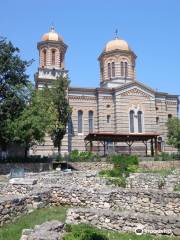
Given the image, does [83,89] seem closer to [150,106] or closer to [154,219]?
[150,106]

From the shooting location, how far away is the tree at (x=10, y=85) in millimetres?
28688

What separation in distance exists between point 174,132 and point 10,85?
18.7 m

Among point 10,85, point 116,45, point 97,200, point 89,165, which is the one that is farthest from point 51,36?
point 97,200

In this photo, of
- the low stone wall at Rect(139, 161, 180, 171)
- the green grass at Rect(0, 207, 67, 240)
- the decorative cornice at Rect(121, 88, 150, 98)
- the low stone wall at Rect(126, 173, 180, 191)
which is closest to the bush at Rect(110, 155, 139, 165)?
the low stone wall at Rect(139, 161, 180, 171)

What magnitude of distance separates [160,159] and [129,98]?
466 inches

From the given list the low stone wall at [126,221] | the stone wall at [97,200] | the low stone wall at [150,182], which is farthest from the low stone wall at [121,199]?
the low stone wall at [150,182]

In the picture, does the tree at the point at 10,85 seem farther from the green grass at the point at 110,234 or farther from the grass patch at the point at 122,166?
the green grass at the point at 110,234

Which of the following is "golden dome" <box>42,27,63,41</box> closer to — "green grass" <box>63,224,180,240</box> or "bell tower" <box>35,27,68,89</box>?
"bell tower" <box>35,27,68,89</box>

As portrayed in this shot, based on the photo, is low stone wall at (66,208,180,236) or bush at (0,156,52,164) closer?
low stone wall at (66,208,180,236)

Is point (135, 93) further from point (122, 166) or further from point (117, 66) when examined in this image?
point (122, 166)

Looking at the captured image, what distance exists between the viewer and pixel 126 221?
9945mm

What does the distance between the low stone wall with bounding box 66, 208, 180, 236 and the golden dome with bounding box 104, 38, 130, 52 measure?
132ft

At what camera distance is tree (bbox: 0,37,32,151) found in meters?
28.7

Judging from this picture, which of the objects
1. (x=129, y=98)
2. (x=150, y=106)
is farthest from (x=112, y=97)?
(x=150, y=106)
